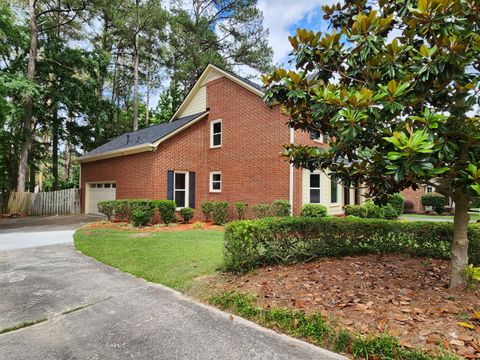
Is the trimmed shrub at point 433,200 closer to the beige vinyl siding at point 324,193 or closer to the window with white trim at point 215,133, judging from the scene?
the beige vinyl siding at point 324,193

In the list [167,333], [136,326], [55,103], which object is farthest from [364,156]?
[55,103]

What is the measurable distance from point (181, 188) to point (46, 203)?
1061 centimetres

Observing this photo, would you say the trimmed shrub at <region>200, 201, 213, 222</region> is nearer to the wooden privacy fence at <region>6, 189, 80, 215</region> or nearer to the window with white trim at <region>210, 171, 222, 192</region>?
the window with white trim at <region>210, 171, 222, 192</region>

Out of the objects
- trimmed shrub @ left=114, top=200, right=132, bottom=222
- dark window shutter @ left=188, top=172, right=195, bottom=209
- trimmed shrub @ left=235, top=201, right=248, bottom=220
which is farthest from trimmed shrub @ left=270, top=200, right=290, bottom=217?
trimmed shrub @ left=114, top=200, right=132, bottom=222

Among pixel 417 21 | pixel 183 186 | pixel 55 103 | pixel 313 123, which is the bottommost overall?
pixel 183 186

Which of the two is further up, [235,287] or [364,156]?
[364,156]

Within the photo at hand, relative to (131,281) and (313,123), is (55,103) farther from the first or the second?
(313,123)

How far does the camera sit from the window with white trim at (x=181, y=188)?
1465 centimetres

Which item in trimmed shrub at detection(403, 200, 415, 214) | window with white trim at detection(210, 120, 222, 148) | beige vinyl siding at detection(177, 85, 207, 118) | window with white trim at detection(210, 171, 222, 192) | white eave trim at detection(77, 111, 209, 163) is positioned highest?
beige vinyl siding at detection(177, 85, 207, 118)

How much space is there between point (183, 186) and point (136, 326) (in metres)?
11.7

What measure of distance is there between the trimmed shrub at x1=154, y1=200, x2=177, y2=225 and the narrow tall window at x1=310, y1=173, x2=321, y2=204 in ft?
21.4

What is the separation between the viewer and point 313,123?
4574 millimetres

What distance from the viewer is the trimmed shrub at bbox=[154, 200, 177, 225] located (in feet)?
41.1

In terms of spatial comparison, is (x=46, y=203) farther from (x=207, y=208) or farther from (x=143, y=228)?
(x=207, y=208)
